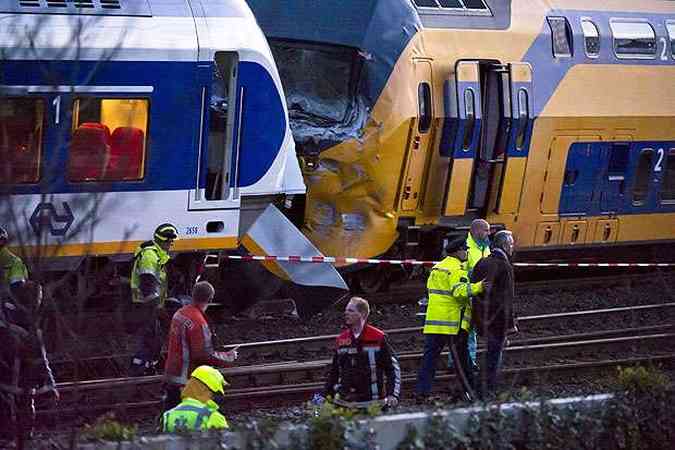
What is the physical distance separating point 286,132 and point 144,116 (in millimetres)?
1867

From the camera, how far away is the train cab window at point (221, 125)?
15.8 meters

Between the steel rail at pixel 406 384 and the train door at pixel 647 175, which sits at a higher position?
the train door at pixel 647 175

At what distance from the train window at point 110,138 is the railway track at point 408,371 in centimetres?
210

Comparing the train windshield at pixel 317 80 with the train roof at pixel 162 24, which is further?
the train windshield at pixel 317 80

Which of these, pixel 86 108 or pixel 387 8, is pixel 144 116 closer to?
pixel 86 108

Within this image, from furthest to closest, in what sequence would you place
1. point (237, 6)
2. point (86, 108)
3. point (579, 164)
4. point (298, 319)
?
point (579, 164) < point (298, 319) < point (237, 6) < point (86, 108)

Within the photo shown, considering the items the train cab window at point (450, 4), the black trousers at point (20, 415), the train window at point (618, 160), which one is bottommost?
the train window at point (618, 160)

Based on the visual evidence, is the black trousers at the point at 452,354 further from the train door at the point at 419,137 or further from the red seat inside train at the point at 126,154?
the train door at the point at 419,137

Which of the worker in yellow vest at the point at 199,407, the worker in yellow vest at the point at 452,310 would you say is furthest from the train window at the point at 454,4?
the worker in yellow vest at the point at 199,407

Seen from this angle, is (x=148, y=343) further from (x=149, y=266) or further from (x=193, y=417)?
(x=193, y=417)

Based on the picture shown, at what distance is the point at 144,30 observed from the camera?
15.0m

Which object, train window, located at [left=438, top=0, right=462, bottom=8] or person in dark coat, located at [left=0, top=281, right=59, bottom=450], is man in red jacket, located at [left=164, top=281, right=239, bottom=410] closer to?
person in dark coat, located at [left=0, top=281, right=59, bottom=450]

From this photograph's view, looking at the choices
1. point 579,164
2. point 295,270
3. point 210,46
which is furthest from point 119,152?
point 579,164

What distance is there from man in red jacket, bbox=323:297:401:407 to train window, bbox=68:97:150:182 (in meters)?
3.62
